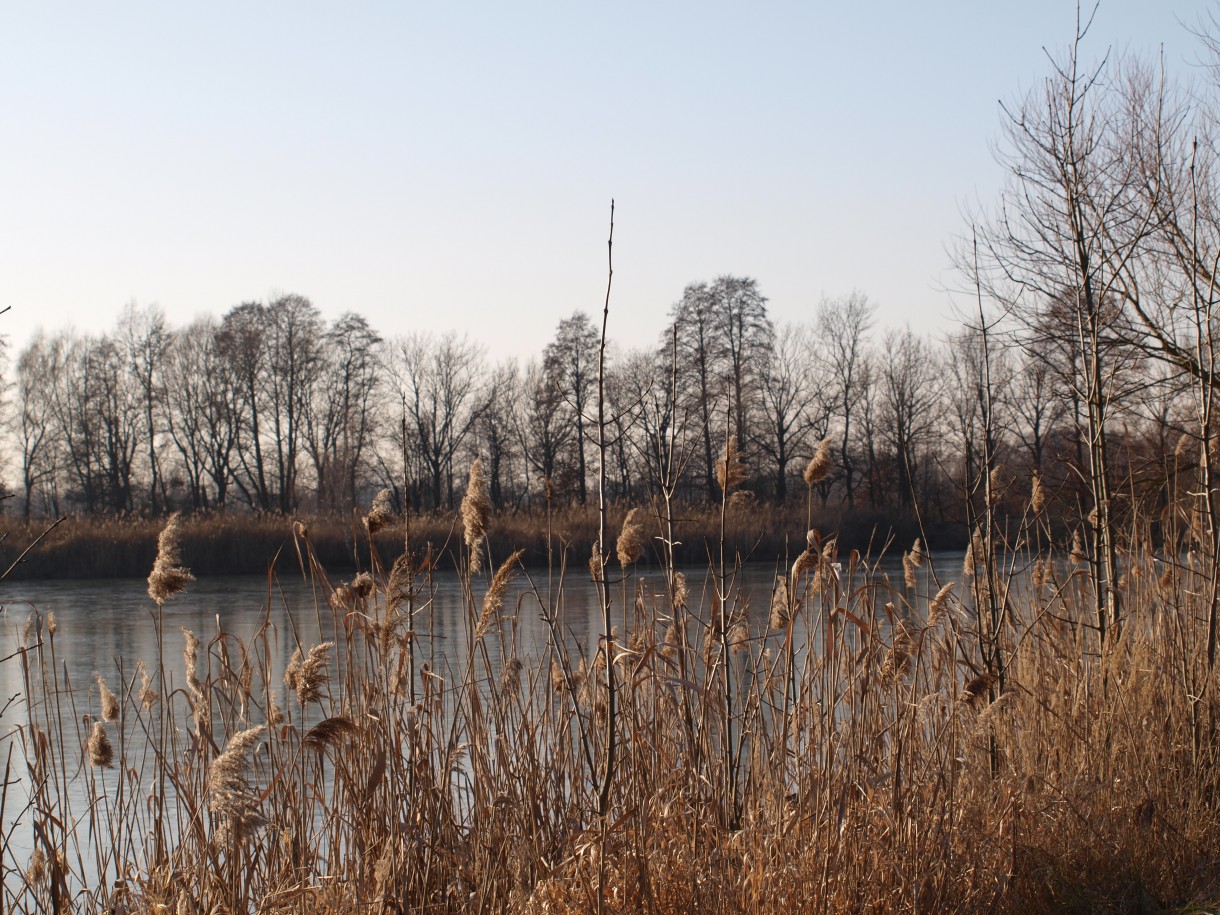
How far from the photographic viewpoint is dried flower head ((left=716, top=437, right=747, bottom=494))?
11.3ft

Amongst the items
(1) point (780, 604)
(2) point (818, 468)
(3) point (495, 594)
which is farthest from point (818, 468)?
(3) point (495, 594)

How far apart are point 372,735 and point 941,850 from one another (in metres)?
Answer: 1.71

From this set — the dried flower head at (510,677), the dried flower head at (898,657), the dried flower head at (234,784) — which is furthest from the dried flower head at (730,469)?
the dried flower head at (234,784)

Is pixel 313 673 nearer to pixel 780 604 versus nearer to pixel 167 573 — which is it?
pixel 167 573

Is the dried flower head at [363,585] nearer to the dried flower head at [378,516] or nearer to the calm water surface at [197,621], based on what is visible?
the dried flower head at [378,516]

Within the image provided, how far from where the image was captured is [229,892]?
3318 millimetres

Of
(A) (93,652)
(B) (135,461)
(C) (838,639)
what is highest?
(B) (135,461)

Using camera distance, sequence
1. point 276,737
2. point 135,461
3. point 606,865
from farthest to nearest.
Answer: point 135,461, point 276,737, point 606,865

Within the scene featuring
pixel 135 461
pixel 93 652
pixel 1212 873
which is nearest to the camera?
pixel 1212 873

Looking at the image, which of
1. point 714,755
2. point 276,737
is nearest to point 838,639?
point 714,755

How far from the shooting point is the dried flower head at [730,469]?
3.43m

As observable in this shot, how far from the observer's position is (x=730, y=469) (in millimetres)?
3445

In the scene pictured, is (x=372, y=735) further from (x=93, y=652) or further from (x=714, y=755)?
(x=93, y=652)

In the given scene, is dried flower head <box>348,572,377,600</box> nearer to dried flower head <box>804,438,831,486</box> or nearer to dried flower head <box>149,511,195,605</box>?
dried flower head <box>149,511,195,605</box>
